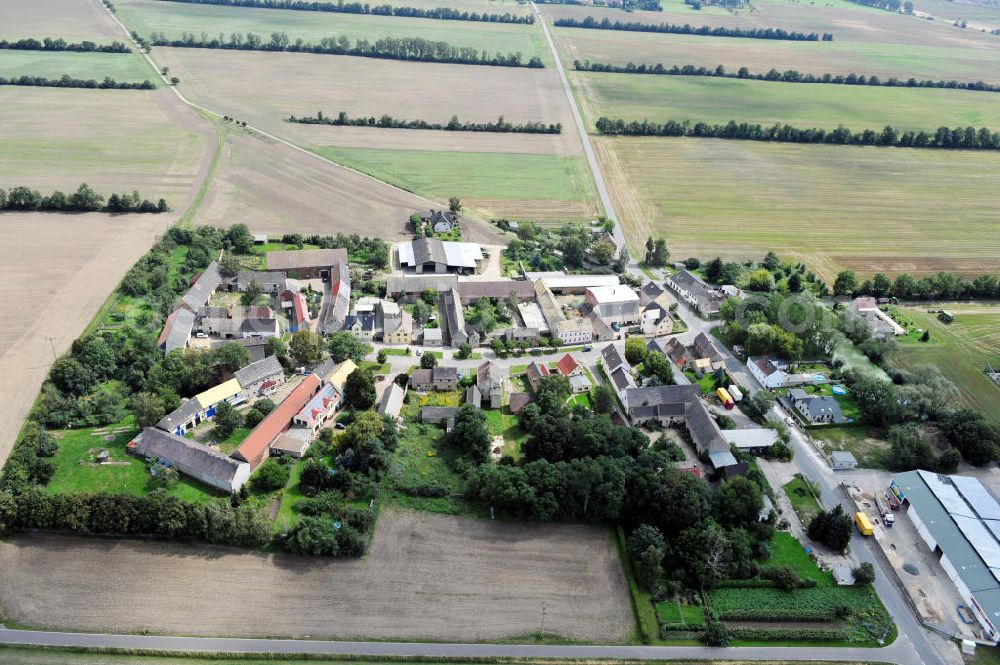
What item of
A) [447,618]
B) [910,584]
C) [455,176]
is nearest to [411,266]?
[455,176]

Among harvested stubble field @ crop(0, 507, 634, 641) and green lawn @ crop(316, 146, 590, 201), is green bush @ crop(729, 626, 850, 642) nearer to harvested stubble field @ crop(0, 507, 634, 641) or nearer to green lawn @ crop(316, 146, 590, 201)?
harvested stubble field @ crop(0, 507, 634, 641)

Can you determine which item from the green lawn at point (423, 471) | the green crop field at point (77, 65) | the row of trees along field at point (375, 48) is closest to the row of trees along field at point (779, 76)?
the row of trees along field at point (375, 48)

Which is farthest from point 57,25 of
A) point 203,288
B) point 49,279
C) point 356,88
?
point 203,288

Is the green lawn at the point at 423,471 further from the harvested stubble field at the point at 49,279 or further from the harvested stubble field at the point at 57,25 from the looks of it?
the harvested stubble field at the point at 57,25

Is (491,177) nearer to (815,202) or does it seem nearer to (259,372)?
(815,202)

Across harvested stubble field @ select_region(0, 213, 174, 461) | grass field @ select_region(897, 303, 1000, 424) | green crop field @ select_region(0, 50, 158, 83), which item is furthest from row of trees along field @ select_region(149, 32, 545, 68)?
grass field @ select_region(897, 303, 1000, 424)
